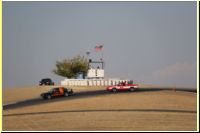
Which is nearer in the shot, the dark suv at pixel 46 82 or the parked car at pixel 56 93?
the parked car at pixel 56 93

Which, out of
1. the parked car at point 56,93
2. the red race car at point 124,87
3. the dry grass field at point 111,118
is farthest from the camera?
the red race car at point 124,87

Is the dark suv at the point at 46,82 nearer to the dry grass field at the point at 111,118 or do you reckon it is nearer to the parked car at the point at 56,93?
the parked car at the point at 56,93

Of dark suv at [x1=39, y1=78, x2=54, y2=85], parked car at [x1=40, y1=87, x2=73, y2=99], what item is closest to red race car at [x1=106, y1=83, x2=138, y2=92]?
parked car at [x1=40, y1=87, x2=73, y2=99]

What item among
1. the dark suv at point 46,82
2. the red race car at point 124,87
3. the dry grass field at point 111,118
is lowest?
the dark suv at point 46,82

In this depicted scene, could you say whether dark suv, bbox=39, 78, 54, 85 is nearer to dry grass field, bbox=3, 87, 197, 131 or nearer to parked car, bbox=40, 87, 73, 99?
parked car, bbox=40, 87, 73, 99

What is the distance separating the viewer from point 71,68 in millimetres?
Answer: 102062

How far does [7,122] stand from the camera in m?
25.4

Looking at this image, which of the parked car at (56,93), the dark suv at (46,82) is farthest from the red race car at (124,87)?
the dark suv at (46,82)

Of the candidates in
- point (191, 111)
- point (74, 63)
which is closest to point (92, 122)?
point (191, 111)

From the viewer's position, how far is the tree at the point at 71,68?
101 metres

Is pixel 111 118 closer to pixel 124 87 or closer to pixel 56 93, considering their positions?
pixel 56 93

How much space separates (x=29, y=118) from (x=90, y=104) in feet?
27.1

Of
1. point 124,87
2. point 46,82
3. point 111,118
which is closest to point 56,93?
point 124,87

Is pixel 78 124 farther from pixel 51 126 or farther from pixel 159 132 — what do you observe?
pixel 159 132
